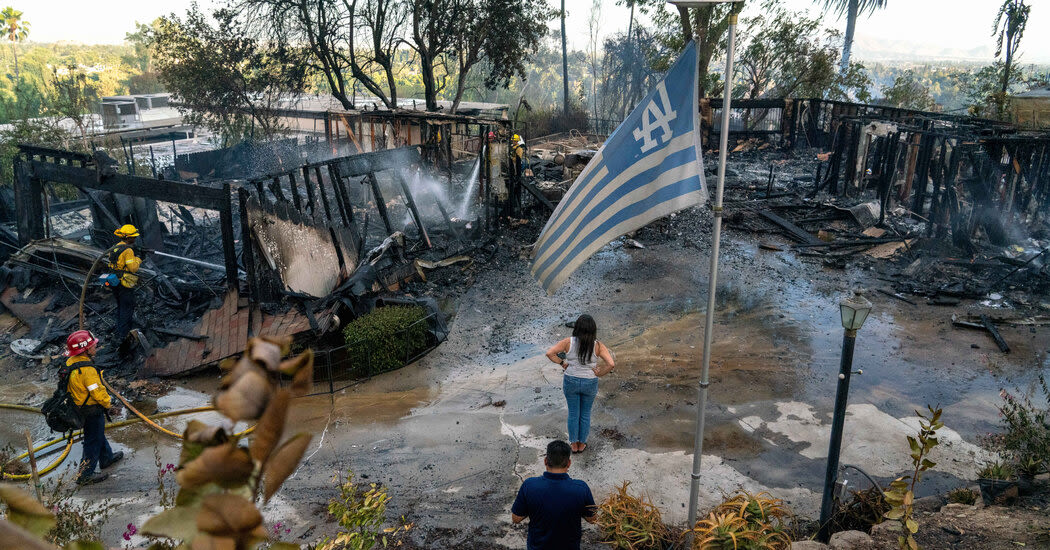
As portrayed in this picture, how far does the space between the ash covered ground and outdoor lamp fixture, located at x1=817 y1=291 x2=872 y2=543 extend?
2.61 ft

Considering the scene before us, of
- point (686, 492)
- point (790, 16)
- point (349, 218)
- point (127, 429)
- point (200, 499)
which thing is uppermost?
point (790, 16)

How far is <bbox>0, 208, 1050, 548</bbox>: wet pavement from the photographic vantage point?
234 inches

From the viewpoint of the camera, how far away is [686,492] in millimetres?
5770

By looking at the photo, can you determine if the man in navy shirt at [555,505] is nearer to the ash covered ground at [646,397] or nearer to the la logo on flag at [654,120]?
the ash covered ground at [646,397]

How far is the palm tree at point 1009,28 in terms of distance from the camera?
2477 cm

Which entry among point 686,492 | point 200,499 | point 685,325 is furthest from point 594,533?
point 685,325

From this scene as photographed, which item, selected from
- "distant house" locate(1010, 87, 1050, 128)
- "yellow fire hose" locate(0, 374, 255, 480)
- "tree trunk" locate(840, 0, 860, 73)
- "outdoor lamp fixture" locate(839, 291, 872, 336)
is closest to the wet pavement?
"yellow fire hose" locate(0, 374, 255, 480)

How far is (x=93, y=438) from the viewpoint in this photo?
658 cm

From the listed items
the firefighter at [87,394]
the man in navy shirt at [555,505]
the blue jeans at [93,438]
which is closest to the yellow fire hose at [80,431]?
the firefighter at [87,394]

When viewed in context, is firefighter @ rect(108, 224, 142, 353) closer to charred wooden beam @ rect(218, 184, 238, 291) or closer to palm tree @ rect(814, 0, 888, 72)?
charred wooden beam @ rect(218, 184, 238, 291)

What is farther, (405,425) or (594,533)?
(405,425)

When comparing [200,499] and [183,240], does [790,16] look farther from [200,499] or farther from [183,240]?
[200,499]

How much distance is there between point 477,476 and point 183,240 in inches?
453

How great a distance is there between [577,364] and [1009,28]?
29.0 m
